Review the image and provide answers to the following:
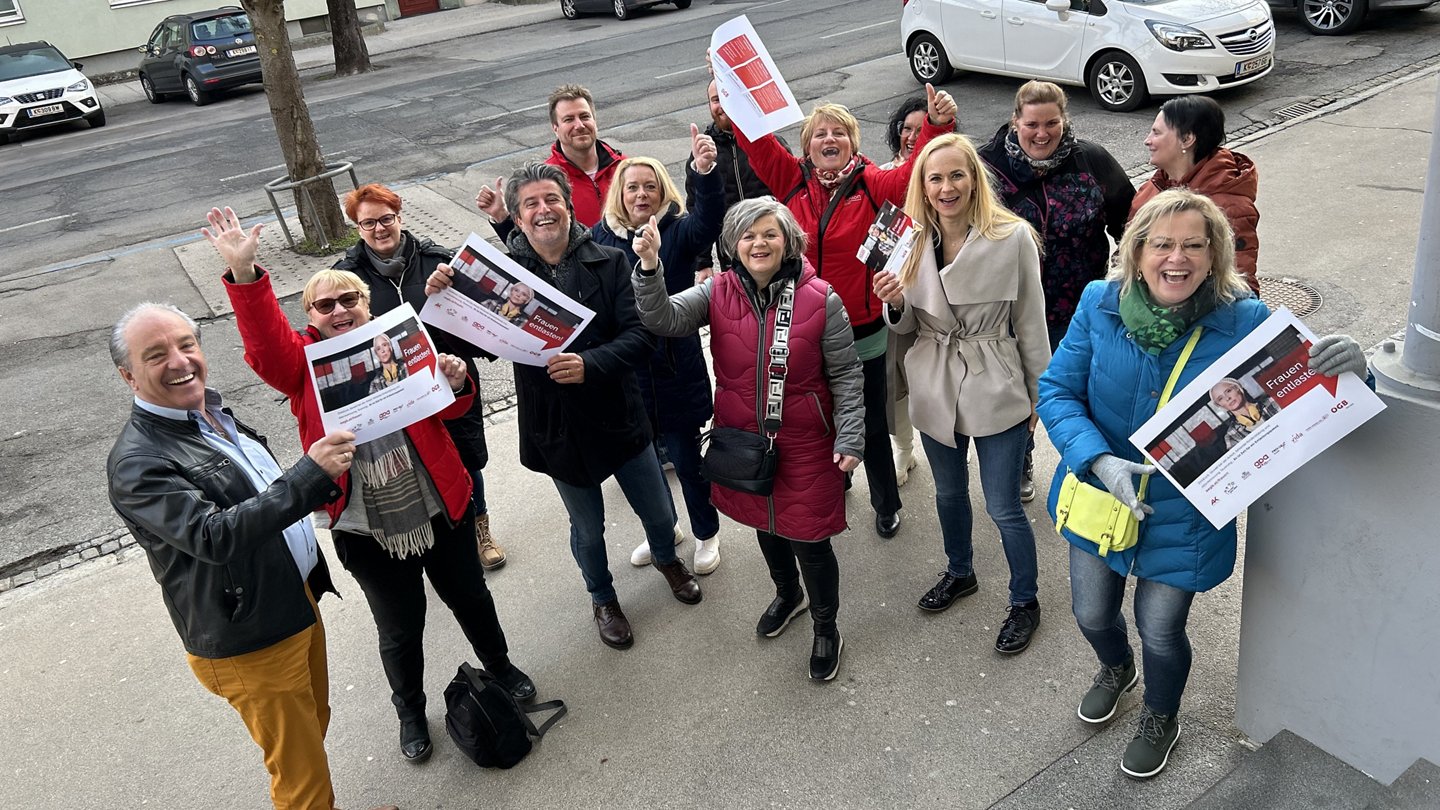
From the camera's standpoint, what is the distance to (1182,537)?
10.4 feet

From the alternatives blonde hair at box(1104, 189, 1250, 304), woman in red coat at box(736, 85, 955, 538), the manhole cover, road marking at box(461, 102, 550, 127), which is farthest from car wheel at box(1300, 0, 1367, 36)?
blonde hair at box(1104, 189, 1250, 304)

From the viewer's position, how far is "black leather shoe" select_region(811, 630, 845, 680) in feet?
13.6

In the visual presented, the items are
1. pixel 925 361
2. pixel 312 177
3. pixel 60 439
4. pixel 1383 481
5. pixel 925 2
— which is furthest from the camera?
pixel 925 2

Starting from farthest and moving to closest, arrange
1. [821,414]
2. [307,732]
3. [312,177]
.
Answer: [312,177]
[821,414]
[307,732]

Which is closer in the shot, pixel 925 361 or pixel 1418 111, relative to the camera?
pixel 925 361

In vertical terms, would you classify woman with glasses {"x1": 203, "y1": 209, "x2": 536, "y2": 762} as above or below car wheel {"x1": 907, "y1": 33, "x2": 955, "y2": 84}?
above

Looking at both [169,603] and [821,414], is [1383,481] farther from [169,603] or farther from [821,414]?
[169,603]

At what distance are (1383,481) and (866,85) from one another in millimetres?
12084

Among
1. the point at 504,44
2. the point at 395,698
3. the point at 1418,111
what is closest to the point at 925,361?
the point at 395,698

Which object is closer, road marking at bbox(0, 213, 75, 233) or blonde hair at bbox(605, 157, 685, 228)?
blonde hair at bbox(605, 157, 685, 228)

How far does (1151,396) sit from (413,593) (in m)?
2.60

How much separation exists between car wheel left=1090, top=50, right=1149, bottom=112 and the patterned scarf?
26.0ft

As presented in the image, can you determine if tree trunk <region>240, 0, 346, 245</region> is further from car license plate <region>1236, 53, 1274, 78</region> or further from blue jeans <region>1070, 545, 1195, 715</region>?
car license plate <region>1236, 53, 1274, 78</region>

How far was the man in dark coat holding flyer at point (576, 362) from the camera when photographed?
13.1ft
